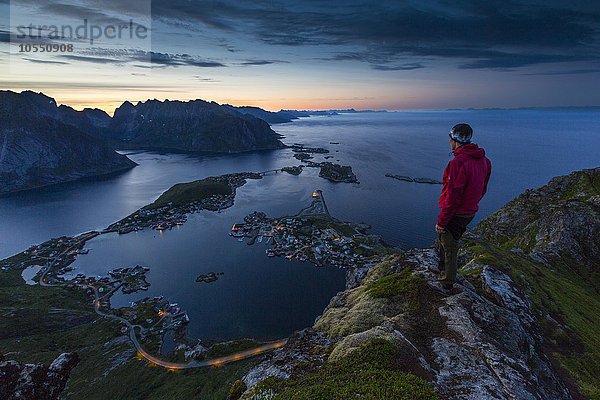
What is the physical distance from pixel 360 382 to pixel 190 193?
187 metres

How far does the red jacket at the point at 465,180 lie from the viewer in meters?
9.68

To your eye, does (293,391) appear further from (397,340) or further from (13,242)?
(13,242)

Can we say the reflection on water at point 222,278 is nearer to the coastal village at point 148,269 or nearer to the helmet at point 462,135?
Result: the coastal village at point 148,269

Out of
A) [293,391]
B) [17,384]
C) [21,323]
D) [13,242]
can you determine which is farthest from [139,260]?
[293,391]

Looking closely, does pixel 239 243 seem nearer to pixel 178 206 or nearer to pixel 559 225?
pixel 178 206

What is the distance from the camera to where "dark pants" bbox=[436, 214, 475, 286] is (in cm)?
1070

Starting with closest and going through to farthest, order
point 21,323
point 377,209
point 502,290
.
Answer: point 502,290 < point 21,323 < point 377,209

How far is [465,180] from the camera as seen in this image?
384 inches

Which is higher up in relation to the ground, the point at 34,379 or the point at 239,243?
the point at 239,243

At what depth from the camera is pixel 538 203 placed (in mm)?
72750

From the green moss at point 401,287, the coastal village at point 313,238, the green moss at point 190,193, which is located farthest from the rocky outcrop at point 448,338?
the green moss at point 190,193

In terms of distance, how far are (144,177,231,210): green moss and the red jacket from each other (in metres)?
176

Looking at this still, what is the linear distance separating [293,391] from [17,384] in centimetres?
6869

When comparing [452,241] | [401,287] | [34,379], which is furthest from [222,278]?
[452,241]
